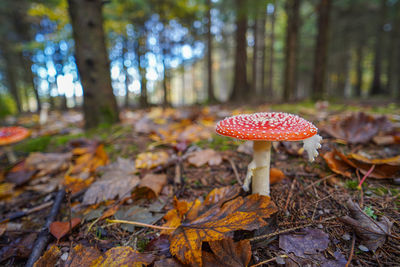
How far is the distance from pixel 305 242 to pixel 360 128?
61.5 inches

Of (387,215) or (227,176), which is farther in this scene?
(227,176)

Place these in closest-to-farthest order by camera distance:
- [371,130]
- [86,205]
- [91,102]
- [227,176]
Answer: [86,205] → [227,176] → [371,130] → [91,102]

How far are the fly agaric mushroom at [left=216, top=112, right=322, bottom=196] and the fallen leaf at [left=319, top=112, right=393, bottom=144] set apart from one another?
1046 mm

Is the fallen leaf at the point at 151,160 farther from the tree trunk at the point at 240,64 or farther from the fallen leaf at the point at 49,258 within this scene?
the tree trunk at the point at 240,64

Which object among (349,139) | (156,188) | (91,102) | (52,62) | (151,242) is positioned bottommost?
(151,242)

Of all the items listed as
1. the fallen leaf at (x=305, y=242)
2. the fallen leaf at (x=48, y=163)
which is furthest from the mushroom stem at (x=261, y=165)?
the fallen leaf at (x=48, y=163)

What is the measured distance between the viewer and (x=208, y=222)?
1.07 metres

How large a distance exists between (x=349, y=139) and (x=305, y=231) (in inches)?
52.4

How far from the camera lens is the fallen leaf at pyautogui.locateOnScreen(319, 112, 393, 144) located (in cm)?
192

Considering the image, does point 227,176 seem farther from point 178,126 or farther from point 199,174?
point 178,126

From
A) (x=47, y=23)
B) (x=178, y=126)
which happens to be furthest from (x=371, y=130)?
(x=47, y=23)

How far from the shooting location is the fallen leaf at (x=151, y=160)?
A: 185 cm

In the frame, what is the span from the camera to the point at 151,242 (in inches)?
44.3

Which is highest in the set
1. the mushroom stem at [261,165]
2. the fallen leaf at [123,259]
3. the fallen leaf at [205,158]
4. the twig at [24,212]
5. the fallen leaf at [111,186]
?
the mushroom stem at [261,165]
